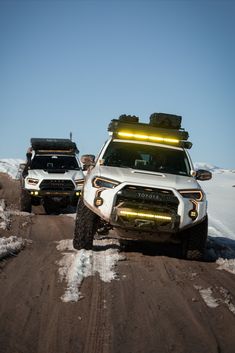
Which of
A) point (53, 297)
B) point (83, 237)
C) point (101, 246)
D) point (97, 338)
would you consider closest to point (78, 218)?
point (83, 237)

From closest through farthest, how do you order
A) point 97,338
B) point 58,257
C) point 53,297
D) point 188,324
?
point 97,338
point 188,324
point 53,297
point 58,257

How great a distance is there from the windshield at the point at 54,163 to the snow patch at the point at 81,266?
679 centimetres

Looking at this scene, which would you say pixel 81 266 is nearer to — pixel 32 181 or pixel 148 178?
pixel 148 178

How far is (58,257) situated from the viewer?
6.22 meters

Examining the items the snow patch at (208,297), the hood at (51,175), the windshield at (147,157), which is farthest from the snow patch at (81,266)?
the hood at (51,175)

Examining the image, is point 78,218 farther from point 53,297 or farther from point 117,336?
point 117,336

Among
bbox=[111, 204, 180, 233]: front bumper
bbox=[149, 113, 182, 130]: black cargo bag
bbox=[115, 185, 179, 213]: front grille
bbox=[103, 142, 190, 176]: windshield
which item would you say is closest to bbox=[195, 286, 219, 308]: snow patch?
bbox=[111, 204, 180, 233]: front bumper

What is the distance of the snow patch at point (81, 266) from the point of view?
4.70 metres

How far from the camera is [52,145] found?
13734mm

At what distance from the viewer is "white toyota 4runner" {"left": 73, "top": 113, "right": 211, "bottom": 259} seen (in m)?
6.15

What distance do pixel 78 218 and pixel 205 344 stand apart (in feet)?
11.0

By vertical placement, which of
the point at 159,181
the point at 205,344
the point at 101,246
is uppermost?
the point at 159,181

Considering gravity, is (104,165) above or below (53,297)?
above

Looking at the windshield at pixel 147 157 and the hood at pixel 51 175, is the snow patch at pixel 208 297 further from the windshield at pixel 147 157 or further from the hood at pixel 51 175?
the hood at pixel 51 175
